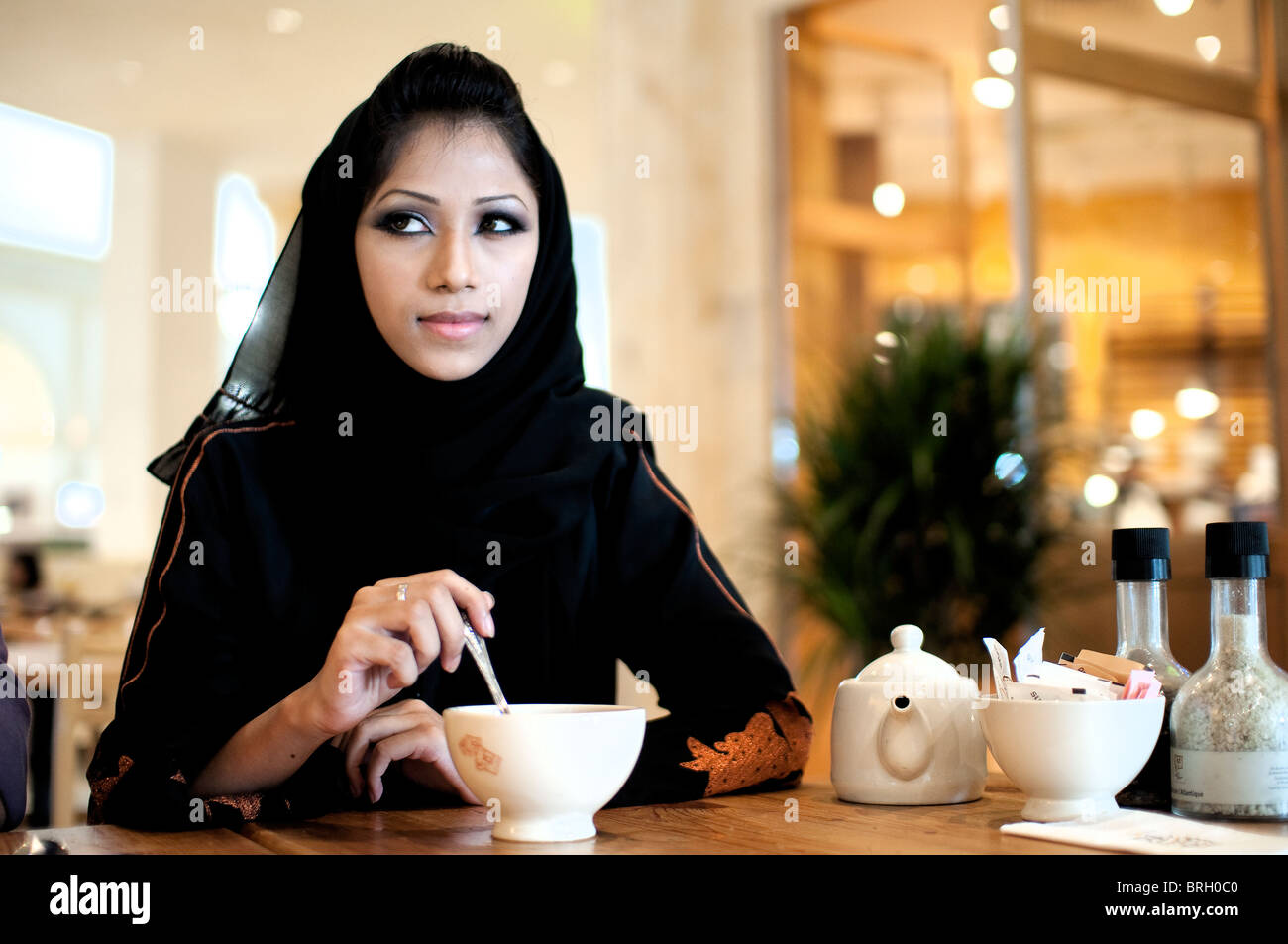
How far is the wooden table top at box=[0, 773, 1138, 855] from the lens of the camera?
82 centimetres

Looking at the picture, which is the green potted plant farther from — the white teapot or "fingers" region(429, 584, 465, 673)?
"fingers" region(429, 584, 465, 673)

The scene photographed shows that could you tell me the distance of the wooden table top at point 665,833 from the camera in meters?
0.82

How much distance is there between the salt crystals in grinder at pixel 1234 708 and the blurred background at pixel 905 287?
2007mm

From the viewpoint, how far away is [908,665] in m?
A: 1.05

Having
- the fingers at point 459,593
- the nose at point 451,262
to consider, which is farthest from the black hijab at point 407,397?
the fingers at point 459,593

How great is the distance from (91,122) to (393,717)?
7612mm

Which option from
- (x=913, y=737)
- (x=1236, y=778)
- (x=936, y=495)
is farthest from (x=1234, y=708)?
(x=936, y=495)

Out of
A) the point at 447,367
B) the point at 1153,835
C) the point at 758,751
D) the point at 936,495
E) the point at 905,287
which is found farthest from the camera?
the point at 905,287

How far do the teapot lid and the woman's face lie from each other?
0.50 metres

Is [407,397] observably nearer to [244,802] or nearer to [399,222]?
[399,222]

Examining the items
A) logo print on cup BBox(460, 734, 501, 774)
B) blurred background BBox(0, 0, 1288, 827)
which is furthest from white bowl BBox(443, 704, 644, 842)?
blurred background BBox(0, 0, 1288, 827)

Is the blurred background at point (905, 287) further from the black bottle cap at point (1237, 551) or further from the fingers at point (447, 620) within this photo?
the fingers at point (447, 620)

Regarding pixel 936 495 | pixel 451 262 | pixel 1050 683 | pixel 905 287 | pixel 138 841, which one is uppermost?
pixel 905 287

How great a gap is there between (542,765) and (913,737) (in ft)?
1.14
